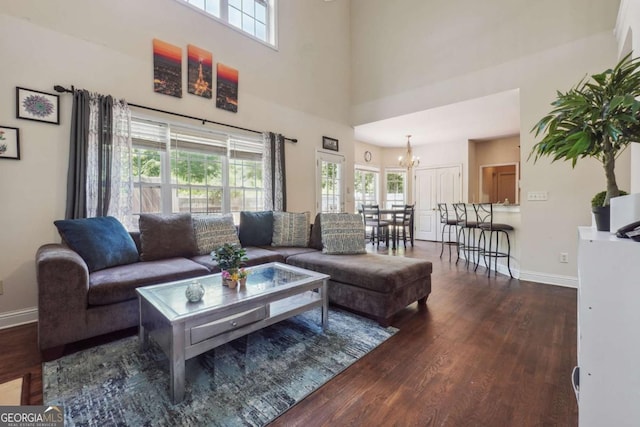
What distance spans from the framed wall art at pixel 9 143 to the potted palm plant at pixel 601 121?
3844mm

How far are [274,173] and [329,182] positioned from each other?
146cm

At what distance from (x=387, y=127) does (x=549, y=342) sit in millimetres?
4789

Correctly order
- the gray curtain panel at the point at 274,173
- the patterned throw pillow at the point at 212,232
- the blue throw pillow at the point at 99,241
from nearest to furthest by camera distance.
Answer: the blue throw pillow at the point at 99,241 < the patterned throw pillow at the point at 212,232 < the gray curtain panel at the point at 274,173

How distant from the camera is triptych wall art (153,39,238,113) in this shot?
3.25 meters

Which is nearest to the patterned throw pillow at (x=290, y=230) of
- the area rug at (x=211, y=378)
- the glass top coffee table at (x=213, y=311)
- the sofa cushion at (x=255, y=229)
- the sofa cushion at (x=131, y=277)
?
the sofa cushion at (x=255, y=229)

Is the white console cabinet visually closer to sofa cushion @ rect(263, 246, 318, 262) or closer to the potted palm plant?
the potted palm plant

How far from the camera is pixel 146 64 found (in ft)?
10.4

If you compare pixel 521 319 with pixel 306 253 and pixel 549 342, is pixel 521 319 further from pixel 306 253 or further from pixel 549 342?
pixel 306 253

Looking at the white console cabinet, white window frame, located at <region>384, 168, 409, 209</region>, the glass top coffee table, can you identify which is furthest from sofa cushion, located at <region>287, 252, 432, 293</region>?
white window frame, located at <region>384, 168, 409, 209</region>

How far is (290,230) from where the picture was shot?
3729 millimetres

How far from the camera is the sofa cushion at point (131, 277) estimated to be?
1991 mm

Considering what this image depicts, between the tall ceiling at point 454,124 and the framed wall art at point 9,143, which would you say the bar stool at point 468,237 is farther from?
the framed wall art at point 9,143

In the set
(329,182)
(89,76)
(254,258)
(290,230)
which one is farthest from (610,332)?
(329,182)

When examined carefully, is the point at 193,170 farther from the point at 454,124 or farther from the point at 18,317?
the point at 454,124
